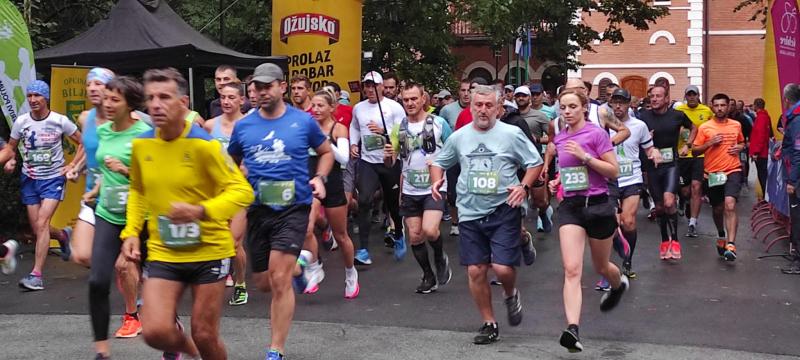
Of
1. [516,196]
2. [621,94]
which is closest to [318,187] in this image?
[516,196]

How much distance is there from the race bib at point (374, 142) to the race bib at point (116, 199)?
16.6 ft

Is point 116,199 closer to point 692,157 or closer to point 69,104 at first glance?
point 69,104

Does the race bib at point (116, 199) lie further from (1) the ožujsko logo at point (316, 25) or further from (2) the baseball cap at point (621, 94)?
(1) the ožujsko logo at point (316, 25)

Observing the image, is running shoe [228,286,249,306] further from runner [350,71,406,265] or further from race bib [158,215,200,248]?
race bib [158,215,200,248]

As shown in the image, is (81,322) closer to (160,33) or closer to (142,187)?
(142,187)

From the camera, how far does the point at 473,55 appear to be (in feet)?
164

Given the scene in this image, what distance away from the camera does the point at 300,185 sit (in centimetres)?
730

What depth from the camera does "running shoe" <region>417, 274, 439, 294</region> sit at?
9945 millimetres

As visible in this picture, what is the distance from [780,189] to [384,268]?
4985mm

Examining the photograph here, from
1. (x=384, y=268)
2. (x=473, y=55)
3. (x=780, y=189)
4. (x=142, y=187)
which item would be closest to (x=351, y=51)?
(x=384, y=268)

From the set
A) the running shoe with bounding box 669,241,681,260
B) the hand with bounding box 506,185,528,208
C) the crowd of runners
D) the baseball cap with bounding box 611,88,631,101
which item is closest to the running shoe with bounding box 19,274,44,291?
the crowd of runners

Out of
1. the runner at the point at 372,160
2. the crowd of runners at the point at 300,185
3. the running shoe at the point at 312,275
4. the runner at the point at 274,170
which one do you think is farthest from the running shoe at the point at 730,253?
the runner at the point at 274,170

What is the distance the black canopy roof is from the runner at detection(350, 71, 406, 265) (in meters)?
2.94

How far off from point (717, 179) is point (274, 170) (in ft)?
22.9
